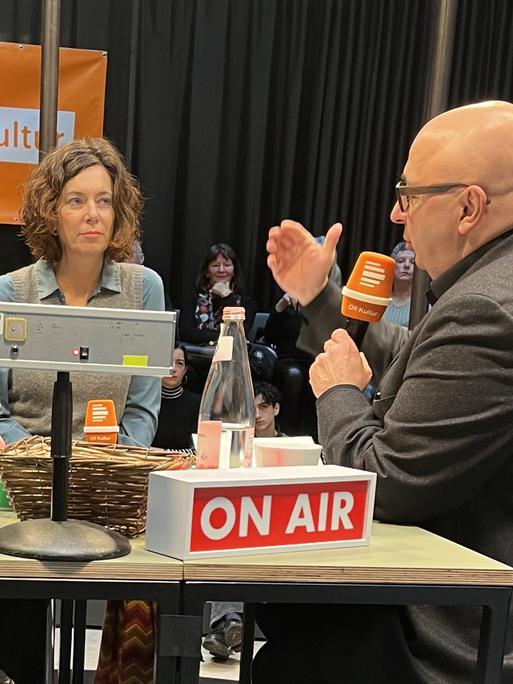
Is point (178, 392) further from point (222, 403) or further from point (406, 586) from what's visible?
point (406, 586)

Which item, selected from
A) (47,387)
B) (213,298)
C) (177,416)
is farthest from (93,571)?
(213,298)

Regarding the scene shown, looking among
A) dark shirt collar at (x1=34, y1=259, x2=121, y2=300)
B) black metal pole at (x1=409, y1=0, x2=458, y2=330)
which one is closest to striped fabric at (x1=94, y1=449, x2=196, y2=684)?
dark shirt collar at (x1=34, y1=259, x2=121, y2=300)

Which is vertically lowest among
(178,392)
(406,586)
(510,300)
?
(178,392)

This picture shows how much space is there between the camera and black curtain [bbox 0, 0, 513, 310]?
17.3ft

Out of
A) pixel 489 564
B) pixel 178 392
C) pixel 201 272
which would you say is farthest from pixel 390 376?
pixel 201 272

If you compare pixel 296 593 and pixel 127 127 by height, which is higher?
pixel 127 127

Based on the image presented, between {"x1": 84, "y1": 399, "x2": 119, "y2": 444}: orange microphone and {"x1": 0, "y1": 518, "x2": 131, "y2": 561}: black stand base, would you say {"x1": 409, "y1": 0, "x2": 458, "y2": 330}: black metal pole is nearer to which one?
{"x1": 84, "y1": 399, "x2": 119, "y2": 444}: orange microphone

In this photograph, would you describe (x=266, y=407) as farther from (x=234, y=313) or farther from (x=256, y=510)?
(x=256, y=510)

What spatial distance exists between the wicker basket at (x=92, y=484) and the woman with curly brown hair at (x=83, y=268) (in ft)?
3.06

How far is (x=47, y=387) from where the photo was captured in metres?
2.14

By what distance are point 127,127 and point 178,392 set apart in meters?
1.86

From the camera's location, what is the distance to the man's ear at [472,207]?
54.9 inches

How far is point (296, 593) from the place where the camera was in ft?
3.60

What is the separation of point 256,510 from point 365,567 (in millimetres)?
143
